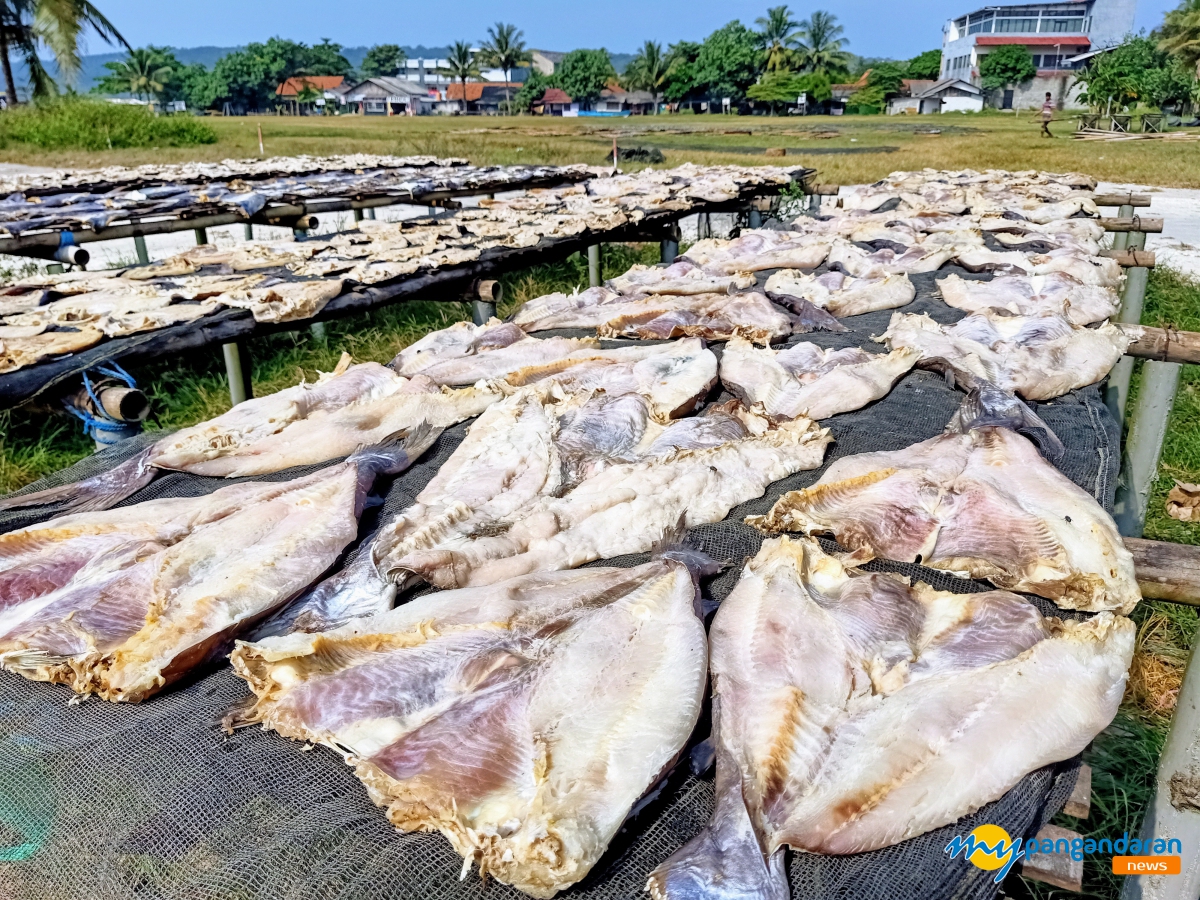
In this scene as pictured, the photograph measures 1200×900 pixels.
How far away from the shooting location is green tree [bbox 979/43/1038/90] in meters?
67.4

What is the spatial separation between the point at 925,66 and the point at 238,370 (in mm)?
97600

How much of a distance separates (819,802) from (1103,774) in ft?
6.77

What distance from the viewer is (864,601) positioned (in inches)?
87.8

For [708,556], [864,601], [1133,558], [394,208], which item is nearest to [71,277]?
[708,556]

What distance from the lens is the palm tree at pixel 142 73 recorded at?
257 feet

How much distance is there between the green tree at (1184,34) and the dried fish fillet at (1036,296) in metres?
49.0

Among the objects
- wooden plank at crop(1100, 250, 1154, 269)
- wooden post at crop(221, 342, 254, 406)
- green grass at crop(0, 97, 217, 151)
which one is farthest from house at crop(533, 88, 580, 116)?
wooden post at crop(221, 342, 254, 406)

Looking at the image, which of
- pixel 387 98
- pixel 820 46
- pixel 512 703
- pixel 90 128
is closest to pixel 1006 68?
pixel 820 46

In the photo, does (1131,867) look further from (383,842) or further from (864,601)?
(383,842)

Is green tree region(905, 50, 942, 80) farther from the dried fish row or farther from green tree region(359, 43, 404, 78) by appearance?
the dried fish row

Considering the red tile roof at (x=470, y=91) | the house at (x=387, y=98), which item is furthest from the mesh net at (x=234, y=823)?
the house at (x=387, y=98)

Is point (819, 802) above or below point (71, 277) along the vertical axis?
below

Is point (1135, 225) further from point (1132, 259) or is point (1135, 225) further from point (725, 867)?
point (725, 867)

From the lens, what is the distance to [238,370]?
214 inches
